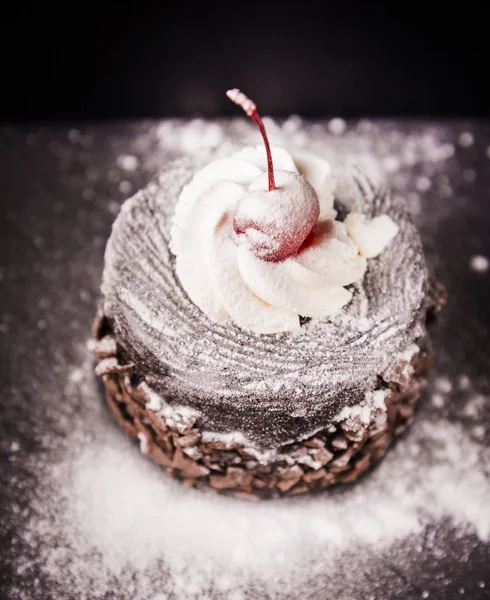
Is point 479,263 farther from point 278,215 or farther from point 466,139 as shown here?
point 278,215

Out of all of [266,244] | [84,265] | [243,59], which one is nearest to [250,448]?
[266,244]

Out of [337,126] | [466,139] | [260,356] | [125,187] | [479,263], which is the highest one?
[466,139]

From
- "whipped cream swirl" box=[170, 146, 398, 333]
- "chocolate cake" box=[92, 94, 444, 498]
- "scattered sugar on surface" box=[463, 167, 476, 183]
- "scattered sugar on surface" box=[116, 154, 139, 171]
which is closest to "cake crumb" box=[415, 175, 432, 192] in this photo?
"scattered sugar on surface" box=[463, 167, 476, 183]

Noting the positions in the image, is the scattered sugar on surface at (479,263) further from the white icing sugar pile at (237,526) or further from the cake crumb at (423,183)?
the white icing sugar pile at (237,526)

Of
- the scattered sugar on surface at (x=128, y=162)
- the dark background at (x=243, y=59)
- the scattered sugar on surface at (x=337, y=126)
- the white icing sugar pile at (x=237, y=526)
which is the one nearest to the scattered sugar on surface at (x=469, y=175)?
the dark background at (x=243, y=59)

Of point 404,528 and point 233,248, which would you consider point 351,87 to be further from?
point 404,528
